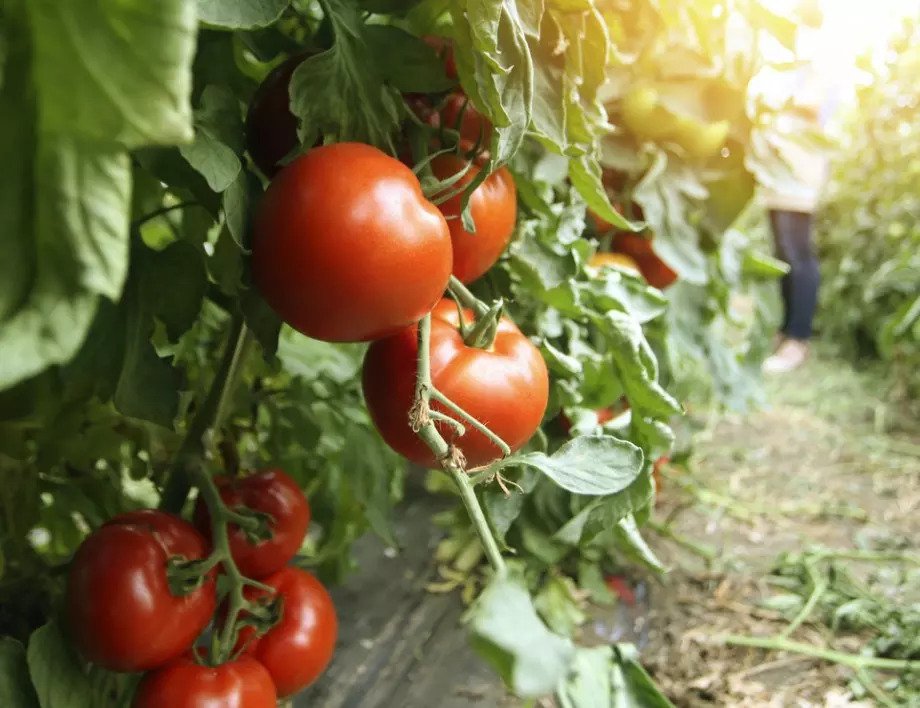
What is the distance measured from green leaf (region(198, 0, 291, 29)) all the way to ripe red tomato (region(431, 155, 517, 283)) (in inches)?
5.8

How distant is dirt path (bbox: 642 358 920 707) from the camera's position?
0.87m

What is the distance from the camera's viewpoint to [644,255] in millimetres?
1013

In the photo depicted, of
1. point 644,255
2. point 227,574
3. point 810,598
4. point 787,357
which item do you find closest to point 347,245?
point 227,574

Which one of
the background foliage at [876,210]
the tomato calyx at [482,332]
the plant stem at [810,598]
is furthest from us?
the background foliage at [876,210]

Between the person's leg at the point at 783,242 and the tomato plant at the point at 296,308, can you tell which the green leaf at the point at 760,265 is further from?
the person's leg at the point at 783,242

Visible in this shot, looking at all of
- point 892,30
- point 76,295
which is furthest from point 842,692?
point 892,30

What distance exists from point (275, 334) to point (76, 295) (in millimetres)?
235

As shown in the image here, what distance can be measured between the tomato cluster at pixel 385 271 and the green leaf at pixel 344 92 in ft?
0.10

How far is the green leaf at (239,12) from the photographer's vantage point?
Result: 0.37m

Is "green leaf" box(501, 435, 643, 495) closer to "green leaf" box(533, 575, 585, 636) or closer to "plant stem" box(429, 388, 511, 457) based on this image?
"plant stem" box(429, 388, 511, 457)

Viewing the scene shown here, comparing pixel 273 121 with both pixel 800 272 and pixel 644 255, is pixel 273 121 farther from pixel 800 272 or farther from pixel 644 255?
pixel 800 272

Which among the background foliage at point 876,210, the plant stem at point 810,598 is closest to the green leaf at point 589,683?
the plant stem at point 810,598

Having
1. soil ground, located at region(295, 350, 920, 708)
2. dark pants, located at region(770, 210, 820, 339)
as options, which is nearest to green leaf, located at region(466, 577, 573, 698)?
soil ground, located at region(295, 350, 920, 708)

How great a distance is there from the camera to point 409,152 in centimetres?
53
